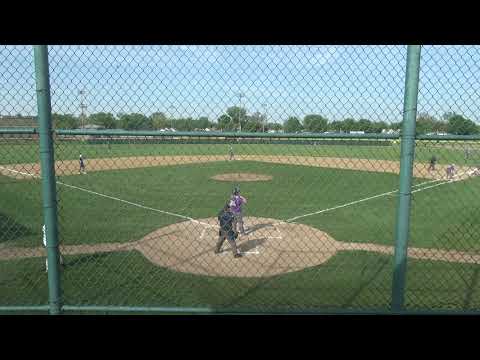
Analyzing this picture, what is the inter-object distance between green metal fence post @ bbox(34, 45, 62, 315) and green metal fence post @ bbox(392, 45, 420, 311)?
2.95 metres

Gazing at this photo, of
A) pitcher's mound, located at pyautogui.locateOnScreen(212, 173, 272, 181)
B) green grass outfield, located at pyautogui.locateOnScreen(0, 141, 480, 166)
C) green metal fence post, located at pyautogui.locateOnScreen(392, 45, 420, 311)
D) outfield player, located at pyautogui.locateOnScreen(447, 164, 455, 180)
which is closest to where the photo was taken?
green metal fence post, located at pyautogui.locateOnScreen(392, 45, 420, 311)

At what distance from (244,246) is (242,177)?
642 inches

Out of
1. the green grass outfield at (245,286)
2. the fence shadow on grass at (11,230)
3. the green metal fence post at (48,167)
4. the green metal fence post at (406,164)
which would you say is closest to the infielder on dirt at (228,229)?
the green grass outfield at (245,286)

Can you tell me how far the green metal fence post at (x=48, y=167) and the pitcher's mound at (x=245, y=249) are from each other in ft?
17.7

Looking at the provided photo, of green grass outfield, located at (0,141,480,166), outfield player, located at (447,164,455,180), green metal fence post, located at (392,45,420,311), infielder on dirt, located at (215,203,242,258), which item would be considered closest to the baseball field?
A: green grass outfield, located at (0,141,480,166)

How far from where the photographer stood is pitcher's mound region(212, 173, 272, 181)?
85.6 feet

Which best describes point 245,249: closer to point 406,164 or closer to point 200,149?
point 200,149

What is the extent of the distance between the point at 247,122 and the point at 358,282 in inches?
215

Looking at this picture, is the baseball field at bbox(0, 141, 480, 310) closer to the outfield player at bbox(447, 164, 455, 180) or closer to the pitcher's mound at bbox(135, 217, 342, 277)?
the pitcher's mound at bbox(135, 217, 342, 277)

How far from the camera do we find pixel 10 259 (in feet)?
30.0

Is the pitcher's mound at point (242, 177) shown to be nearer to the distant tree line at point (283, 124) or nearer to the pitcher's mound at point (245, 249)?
the pitcher's mound at point (245, 249)

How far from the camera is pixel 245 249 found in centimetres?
1036
